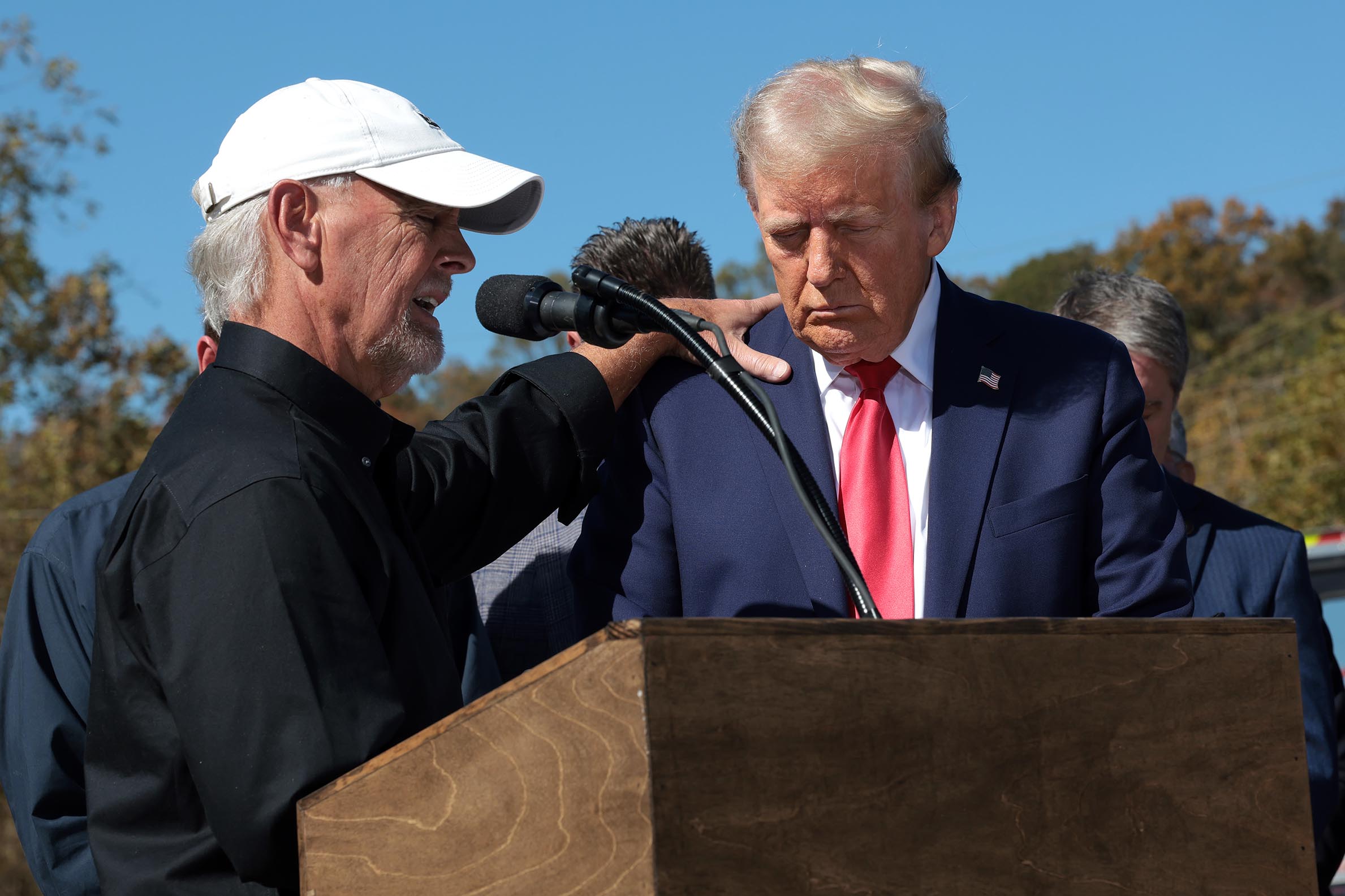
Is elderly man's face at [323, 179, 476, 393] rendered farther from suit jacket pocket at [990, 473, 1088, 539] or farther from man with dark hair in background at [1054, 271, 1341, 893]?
man with dark hair in background at [1054, 271, 1341, 893]

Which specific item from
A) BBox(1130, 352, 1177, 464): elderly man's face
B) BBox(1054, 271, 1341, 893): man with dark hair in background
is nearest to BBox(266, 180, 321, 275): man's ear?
BBox(1054, 271, 1341, 893): man with dark hair in background

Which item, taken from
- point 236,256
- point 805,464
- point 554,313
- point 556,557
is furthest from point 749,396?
point 556,557

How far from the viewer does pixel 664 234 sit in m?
3.42

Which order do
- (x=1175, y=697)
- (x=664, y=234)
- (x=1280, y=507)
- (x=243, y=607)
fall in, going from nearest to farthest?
(x=1175, y=697) < (x=243, y=607) < (x=664, y=234) < (x=1280, y=507)

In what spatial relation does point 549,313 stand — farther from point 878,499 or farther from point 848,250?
point 878,499

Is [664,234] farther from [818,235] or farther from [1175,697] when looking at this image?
[1175,697]

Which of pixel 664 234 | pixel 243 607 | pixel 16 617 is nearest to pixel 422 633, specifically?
pixel 243 607

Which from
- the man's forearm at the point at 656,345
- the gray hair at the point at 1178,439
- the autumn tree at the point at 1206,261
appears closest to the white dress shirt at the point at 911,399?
the man's forearm at the point at 656,345

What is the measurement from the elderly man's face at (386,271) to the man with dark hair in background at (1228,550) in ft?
5.29

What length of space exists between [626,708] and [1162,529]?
1.30 m

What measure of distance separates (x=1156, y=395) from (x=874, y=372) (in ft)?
4.64

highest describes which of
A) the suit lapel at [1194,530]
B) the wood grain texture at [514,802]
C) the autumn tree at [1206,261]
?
the autumn tree at [1206,261]

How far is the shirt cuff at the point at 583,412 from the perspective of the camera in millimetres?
2600

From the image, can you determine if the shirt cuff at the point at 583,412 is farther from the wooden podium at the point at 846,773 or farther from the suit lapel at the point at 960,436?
the wooden podium at the point at 846,773
